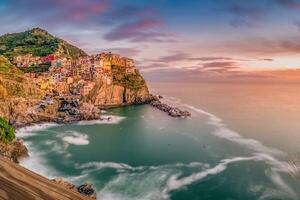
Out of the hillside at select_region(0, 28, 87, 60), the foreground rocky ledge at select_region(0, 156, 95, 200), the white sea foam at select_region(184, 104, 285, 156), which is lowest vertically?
the white sea foam at select_region(184, 104, 285, 156)

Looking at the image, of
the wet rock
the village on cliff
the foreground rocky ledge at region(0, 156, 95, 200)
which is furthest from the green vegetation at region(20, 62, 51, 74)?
the foreground rocky ledge at region(0, 156, 95, 200)

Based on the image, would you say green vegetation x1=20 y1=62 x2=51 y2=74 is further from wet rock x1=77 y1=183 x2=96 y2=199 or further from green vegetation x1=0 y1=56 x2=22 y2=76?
wet rock x1=77 y1=183 x2=96 y2=199

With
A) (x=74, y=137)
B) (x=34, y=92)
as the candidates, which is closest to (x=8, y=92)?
(x=34, y=92)

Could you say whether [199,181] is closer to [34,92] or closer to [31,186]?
[31,186]

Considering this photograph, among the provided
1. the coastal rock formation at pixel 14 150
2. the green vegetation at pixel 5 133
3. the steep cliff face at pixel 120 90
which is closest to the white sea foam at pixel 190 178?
the coastal rock formation at pixel 14 150

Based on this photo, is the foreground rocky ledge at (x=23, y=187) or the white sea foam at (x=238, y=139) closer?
the foreground rocky ledge at (x=23, y=187)

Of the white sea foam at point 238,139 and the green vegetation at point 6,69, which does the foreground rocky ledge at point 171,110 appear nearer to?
the white sea foam at point 238,139

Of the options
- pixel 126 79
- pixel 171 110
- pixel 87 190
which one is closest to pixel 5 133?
pixel 87 190
